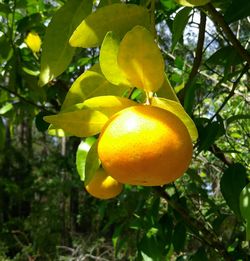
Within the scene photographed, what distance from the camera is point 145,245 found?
4.63 feet

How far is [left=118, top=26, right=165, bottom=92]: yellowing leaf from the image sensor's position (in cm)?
50

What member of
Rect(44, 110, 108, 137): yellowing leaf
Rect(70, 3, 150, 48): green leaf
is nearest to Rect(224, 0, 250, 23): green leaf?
Rect(70, 3, 150, 48): green leaf

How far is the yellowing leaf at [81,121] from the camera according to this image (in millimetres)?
542

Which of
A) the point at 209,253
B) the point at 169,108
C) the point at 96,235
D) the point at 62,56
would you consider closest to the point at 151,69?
the point at 169,108

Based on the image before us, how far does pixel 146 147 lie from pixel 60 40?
25cm

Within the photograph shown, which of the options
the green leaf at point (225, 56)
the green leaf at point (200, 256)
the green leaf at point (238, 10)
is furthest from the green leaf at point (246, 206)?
the green leaf at point (200, 256)

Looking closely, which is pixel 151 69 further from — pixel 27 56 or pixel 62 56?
pixel 27 56

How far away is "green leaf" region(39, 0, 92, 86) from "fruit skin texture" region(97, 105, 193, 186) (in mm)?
160

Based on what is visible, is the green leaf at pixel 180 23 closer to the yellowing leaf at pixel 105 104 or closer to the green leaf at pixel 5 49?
the yellowing leaf at pixel 105 104

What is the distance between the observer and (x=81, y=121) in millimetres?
556

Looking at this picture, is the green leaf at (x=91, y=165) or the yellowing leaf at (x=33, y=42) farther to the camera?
the yellowing leaf at (x=33, y=42)

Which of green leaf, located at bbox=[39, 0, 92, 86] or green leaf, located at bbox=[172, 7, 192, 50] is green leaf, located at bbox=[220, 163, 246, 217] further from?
green leaf, located at bbox=[39, 0, 92, 86]

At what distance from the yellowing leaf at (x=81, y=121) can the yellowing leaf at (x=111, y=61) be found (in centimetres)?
5

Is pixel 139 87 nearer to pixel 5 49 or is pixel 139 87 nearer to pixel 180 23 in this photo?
pixel 180 23
